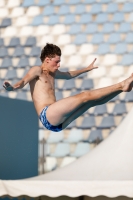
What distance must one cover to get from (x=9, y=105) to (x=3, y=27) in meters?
2.83

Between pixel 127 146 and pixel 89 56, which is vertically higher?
pixel 127 146

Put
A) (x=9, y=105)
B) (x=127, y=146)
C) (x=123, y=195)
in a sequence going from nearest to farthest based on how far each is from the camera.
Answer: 1. (x=123, y=195)
2. (x=127, y=146)
3. (x=9, y=105)

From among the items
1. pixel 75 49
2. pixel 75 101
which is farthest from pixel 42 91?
pixel 75 49

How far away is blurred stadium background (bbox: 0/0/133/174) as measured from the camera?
8.70 meters

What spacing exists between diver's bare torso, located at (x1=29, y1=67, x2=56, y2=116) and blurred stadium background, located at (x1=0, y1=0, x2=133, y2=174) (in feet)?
11.7

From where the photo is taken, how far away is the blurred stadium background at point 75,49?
8.70m

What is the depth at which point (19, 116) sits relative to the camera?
756cm

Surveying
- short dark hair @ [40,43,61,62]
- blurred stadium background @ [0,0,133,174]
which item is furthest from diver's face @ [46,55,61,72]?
blurred stadium background @ [0,0,133,174]

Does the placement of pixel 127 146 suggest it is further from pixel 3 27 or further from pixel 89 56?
pixel 3 27

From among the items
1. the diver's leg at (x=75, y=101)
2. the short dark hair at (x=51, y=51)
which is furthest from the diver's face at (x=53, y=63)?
the diver's leg at (x=75, y=101)

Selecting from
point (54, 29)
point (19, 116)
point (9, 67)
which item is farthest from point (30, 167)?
point (54, 29)

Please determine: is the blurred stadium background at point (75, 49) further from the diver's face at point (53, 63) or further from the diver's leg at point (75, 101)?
the diver's leg at point (75, 101)

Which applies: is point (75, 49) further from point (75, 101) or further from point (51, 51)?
point (75, 101)

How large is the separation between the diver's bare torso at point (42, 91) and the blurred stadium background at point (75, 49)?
11.7ft
